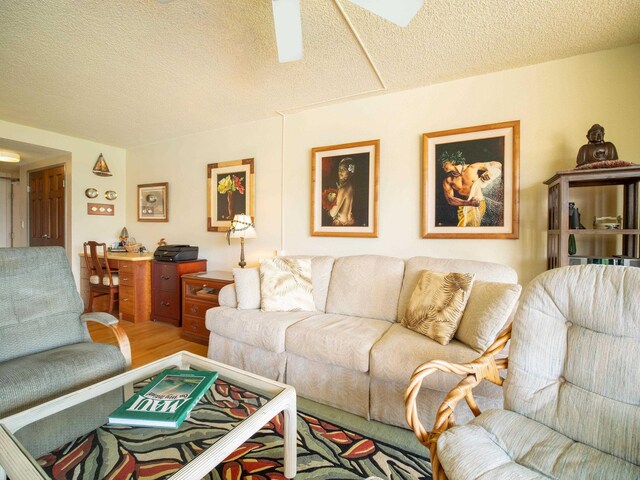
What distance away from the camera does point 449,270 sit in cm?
205

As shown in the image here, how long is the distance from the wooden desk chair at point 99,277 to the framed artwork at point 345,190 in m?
2.65

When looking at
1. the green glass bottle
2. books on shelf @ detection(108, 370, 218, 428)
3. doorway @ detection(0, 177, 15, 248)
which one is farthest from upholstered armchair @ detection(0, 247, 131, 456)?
doorway @ detection(0, 177, 15, 248)

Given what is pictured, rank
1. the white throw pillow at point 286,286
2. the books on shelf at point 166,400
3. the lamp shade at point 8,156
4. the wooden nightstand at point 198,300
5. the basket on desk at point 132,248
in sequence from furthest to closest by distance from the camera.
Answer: the basket on desk at point 132,248 < the lamp shade at point 8,156 < the wooden nightstand at point 198,300 < the white throw pillow at point 286,286 < the books on shelf at point 166,400

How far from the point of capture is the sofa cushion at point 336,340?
5.66 feet

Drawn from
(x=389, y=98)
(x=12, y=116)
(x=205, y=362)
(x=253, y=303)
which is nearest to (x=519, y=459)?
(x=205, y=362)

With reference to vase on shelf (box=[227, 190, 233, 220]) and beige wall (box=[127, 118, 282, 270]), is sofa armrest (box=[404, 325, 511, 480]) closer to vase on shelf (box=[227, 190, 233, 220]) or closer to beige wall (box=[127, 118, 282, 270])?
beige wall (box=[127, 118, 282, 270])

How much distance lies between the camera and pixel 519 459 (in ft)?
2.84

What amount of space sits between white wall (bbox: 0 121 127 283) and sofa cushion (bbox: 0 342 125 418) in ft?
10.6

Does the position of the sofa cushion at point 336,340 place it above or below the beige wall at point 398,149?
below

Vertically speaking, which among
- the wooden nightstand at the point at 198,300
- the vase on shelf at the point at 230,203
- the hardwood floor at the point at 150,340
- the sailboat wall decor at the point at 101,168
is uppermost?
the sailboat wall decor at the point at 101,168

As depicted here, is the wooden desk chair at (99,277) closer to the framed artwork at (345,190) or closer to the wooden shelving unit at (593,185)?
the framed artwork at (345,190)

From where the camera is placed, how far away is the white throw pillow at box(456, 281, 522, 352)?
1.53 m

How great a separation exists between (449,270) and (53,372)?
229cm

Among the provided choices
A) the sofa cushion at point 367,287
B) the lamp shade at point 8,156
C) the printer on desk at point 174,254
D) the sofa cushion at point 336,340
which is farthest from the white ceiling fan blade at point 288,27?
the lamp shade at point 8,156
